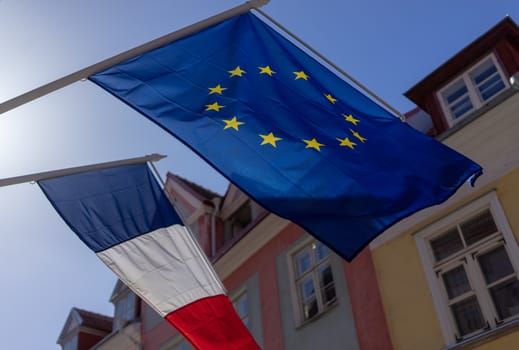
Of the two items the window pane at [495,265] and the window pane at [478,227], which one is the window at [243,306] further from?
the window pane at [495,265]

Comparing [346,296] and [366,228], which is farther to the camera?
[346,296]

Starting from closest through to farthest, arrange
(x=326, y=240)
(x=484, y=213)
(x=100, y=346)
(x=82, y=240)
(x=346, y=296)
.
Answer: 1. (x=326, y=240)
2. (x=82, y=240)
3. (x=484, y=213)
4. (x=346, y=296)
5. (x=100, y=346)

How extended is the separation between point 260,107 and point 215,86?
0.51 meters

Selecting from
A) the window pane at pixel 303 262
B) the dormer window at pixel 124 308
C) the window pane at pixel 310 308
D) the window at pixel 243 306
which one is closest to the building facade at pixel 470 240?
the window pane at pixel 310 308

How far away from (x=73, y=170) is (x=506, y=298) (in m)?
6.55

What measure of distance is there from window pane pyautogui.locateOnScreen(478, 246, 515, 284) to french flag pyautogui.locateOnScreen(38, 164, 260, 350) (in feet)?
15.6

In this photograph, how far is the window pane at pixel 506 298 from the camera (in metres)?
9.59

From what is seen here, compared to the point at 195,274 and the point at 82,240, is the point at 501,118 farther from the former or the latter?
the point at 82,240

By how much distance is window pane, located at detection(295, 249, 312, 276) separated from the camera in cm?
1396

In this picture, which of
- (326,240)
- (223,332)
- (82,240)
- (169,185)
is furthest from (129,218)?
(169,185)

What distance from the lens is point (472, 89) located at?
1259cm

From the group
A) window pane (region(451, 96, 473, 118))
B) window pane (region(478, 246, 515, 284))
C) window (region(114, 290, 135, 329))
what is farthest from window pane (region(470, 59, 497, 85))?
window (region(114, 290, 135, 329))

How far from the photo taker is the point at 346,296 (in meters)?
12.3

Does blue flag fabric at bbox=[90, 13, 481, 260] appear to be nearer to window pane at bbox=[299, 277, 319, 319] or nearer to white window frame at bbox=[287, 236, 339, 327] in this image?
white window frame at bbox=[287, 236, 339, 327]
